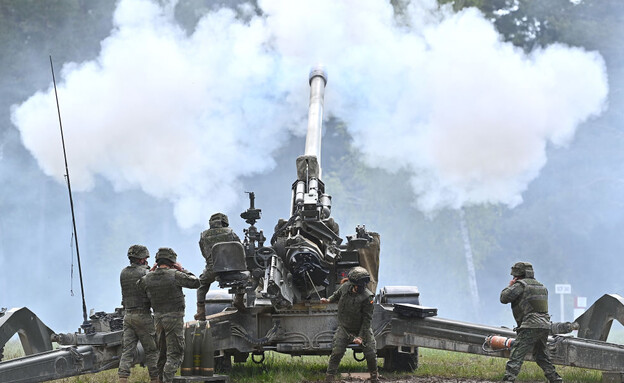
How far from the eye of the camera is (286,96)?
35125 mm

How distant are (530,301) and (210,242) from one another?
3.77 metres

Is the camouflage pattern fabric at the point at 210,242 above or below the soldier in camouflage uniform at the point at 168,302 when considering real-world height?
above

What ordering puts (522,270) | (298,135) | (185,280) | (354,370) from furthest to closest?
1. (298,135)
2. (354,370)
3. (522,270)
4. (185,280)

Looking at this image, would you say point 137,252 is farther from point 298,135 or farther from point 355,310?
point 298,135

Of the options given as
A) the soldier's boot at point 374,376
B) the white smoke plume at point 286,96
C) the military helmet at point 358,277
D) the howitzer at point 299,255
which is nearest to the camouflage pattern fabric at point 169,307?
the howitzer at point 299,255

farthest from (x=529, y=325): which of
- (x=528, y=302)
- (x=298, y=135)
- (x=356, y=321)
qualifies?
(x=298, y=135)

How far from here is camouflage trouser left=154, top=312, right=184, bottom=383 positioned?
8.84 meters

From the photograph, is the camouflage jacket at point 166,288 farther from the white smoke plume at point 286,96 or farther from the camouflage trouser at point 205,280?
the white smoke plume at point 286,96

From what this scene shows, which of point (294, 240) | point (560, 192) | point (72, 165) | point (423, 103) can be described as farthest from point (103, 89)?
point (560, 192)

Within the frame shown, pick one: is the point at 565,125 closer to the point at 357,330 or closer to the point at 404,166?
the point at 404,166

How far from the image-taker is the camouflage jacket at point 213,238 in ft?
33.8

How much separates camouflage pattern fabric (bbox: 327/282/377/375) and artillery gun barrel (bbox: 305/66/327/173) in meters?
3.76

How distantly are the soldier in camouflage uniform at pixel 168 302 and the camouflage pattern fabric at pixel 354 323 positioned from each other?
1709mm

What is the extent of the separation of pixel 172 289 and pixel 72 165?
71.9 feet
